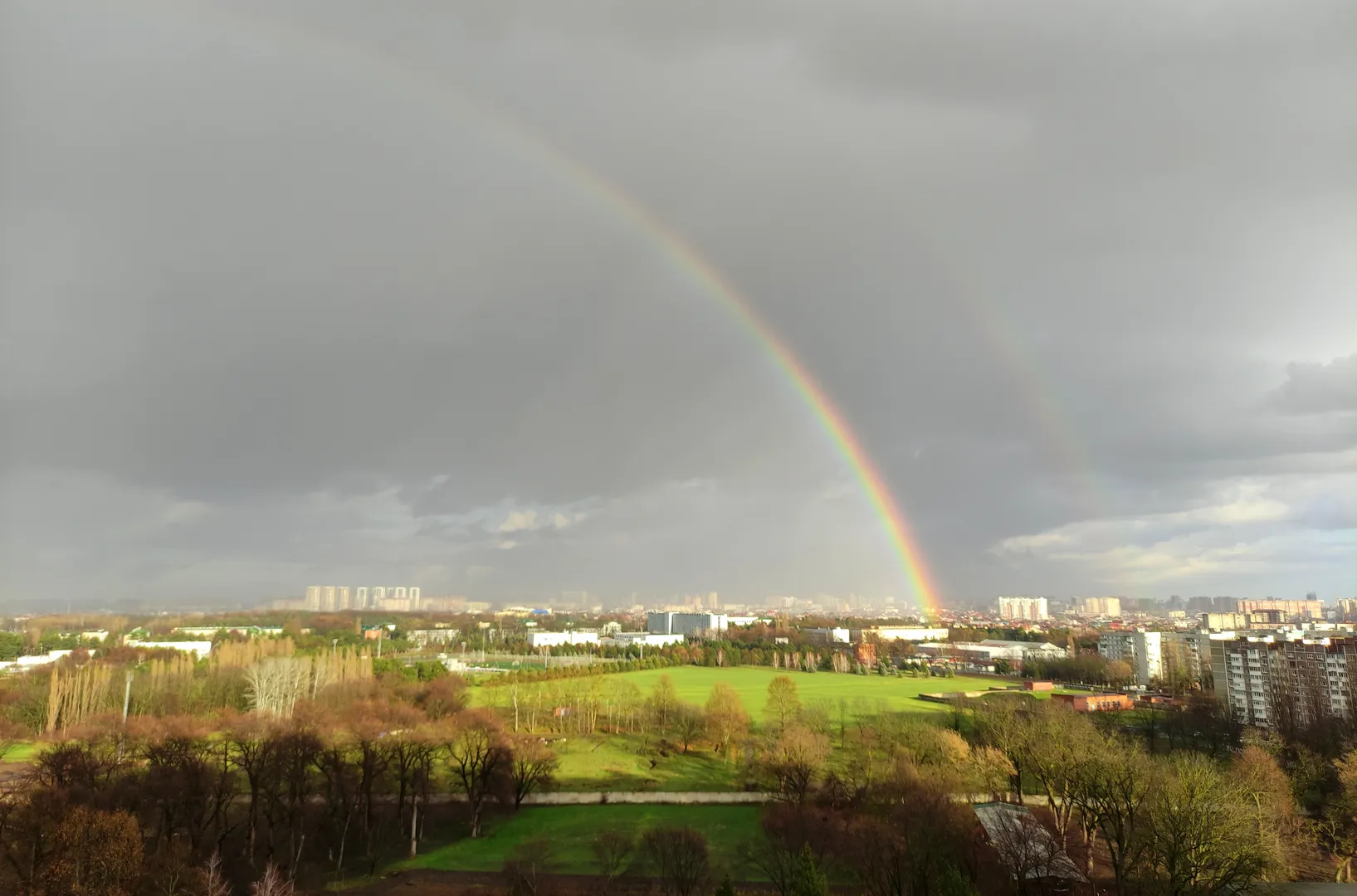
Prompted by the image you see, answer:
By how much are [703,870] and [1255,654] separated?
5666 centimetres

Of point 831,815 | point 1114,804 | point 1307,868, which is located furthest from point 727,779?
point 1307,868

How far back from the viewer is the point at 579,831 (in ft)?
99.7

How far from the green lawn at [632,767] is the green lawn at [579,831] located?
9.31 ft

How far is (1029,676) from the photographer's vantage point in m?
88.8

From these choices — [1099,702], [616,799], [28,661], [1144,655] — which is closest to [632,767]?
[616,799]

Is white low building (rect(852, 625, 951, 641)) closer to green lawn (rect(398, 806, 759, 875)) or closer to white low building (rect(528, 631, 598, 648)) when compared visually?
white low building (rect(528, 631, 598, 648))

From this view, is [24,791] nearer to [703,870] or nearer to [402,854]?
[402,854]

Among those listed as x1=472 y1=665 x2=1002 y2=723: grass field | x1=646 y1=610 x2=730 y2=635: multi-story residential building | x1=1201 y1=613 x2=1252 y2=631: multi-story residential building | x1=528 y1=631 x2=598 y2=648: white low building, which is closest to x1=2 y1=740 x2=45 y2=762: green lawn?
x1=472 y1=665 x2=1002 y2=723: grass field

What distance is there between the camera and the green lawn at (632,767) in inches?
1471

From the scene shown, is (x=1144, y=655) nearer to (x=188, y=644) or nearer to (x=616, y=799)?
(x=616, y=799)

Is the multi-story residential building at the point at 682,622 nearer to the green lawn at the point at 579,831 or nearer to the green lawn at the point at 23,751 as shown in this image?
the green lawn at the point at 23,751

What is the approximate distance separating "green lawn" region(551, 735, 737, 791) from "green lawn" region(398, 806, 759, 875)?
2.84 metres

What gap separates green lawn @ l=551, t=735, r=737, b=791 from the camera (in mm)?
37375

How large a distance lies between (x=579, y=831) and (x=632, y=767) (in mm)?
11408
